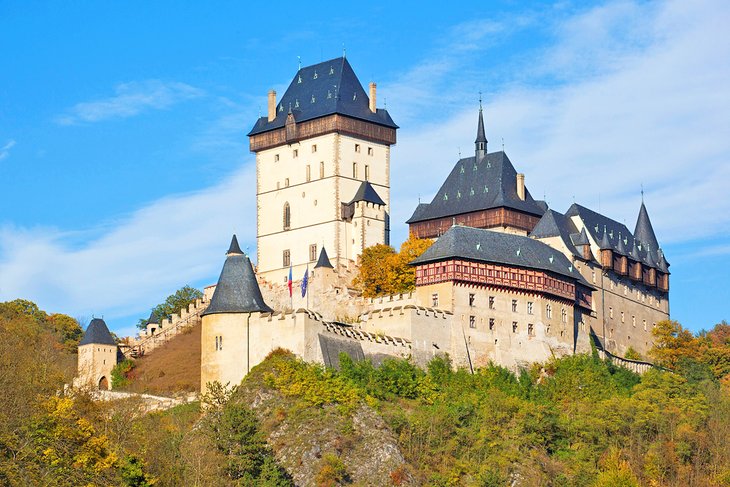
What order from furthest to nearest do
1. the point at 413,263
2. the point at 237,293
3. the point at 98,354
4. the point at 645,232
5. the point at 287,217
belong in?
the point at 645,232 < the point at 287,217 < the point at 98,354 < the point at 413,263 < the point at 237,293

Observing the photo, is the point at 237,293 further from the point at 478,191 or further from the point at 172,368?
the point at 478,191

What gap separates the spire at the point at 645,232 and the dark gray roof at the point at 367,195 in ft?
61.2

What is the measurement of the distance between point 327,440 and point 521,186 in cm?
2963

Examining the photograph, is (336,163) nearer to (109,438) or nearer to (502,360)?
(502,360)

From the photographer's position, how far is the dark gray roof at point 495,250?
87.7 metres

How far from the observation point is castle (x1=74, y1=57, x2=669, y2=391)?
81750 millimetres

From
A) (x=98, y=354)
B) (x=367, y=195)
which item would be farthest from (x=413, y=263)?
(x=98, y=354)

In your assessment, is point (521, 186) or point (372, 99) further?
point (372, 99)

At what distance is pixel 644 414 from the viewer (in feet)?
266

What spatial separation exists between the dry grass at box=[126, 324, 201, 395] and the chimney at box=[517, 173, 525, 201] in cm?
1957

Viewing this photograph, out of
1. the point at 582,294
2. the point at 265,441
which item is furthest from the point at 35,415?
the point at 582,294

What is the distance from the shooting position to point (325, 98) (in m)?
103

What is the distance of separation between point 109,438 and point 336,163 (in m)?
35.9

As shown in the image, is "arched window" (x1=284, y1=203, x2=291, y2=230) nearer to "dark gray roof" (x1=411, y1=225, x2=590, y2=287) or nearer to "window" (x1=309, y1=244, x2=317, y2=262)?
"window" (x1=309, y1=244, x2=317, y2=262)
